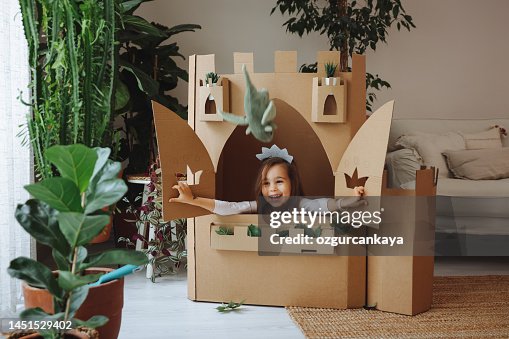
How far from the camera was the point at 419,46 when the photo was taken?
3740 millimetres

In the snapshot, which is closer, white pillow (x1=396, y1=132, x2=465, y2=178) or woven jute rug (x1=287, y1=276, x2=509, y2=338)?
woven jute rug (x1=287, y1=276, x2=509, y2=338)

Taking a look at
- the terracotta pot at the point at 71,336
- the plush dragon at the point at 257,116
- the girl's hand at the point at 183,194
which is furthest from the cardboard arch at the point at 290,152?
the plush dragon at the point at 257,116

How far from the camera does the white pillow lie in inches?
127

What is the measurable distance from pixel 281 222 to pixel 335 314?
1.27 ft

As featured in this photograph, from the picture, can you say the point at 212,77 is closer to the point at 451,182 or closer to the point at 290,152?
the point at 290,152

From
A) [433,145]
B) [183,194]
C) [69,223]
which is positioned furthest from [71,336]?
[433,145]

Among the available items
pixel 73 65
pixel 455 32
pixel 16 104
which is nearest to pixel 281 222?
pixel 73 65

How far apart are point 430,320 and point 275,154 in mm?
872

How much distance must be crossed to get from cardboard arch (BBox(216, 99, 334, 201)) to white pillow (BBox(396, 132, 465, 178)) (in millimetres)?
882

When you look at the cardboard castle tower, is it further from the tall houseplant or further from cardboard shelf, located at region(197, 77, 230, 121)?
the tall houseplant

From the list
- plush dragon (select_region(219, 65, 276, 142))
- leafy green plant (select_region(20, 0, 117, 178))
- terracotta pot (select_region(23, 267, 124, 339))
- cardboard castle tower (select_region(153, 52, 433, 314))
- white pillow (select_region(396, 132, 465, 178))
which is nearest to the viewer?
plush dragon (select_region(219, 65, 276, 142))

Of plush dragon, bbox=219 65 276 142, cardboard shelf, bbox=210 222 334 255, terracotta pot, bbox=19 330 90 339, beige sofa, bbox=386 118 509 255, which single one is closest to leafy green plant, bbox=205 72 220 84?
cardboard shelf, bbox=210 222 334 255

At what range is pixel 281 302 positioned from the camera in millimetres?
2172

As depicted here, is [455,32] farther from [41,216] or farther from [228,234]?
[41,216]
